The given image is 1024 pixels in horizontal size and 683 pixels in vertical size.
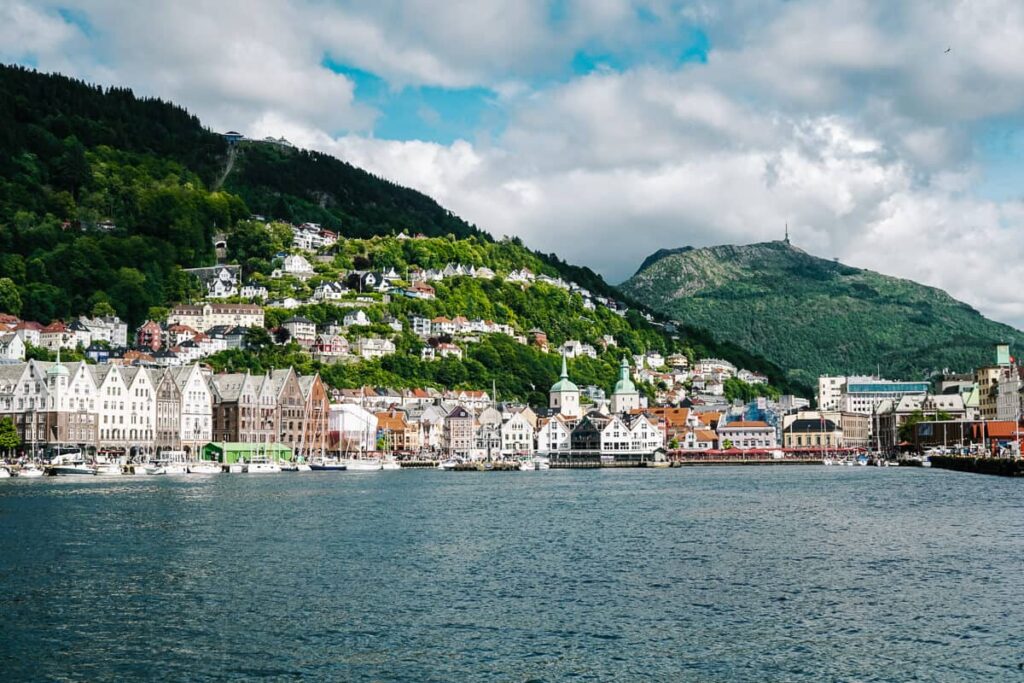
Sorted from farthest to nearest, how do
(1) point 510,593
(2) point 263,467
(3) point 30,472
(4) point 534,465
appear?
(4) point 534,465
(2) point 263,467
(3) point 30,472
(1) point 510,593

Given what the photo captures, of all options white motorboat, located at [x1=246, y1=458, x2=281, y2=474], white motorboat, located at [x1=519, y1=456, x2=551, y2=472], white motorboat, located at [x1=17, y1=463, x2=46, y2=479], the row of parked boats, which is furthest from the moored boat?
white motorboat, located at [x1=519, y1=456, x2=551, y2=472]

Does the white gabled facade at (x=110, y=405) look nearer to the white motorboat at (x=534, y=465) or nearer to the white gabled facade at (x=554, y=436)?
the white motorboat at (x=534, y=465)

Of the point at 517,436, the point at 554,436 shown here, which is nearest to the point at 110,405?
the point at 517,436

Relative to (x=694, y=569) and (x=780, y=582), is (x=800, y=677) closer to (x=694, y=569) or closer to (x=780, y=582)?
(x=780, y=582)

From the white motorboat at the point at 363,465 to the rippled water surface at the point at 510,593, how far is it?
67245mm

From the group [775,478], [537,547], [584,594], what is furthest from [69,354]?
[584,594]

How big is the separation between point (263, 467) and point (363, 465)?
14.5 m

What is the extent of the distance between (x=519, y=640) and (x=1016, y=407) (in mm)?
155468

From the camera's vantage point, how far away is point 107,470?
111375 mm

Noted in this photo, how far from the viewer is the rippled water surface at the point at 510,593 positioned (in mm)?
27859

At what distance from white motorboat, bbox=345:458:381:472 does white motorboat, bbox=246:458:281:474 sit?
29.0 ft

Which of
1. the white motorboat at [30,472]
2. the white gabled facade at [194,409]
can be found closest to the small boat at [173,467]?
the white motorboat at [30,472]

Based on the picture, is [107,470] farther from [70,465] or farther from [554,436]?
[554,436]

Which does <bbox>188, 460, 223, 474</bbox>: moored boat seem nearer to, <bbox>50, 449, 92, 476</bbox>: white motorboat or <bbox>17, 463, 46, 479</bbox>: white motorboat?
<bbox>50, 449, 92, 476</bbox>: white motorboat
